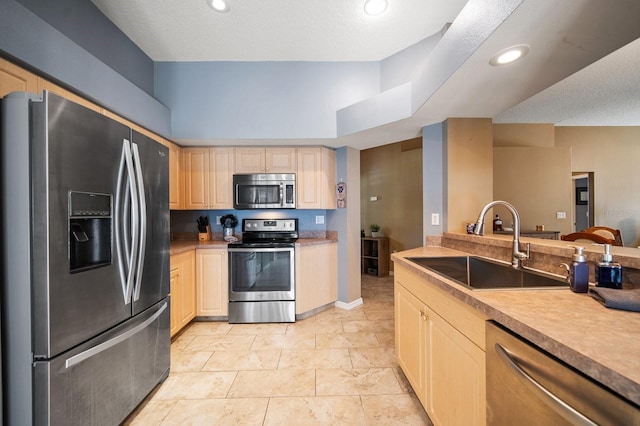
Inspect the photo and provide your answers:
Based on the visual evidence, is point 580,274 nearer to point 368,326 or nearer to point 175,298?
point 368,326

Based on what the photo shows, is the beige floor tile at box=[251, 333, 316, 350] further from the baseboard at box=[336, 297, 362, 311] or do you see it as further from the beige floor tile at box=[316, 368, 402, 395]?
the baseboard at box=[336, 297, 362, 311]

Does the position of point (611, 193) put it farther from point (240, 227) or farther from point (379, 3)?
point (240, 227)

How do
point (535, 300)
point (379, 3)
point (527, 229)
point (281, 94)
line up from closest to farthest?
point (535, 300)
point (379, 3)
point (281, 94)
point (527, 229)

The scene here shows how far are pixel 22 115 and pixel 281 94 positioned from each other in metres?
2.16

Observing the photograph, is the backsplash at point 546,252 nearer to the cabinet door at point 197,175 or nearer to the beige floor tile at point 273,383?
the beige floor tile at point 273,383

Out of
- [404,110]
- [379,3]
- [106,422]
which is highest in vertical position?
[379,3]

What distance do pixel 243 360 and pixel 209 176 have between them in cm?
213

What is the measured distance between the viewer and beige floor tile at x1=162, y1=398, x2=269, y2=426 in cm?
150

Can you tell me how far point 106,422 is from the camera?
4.32ft

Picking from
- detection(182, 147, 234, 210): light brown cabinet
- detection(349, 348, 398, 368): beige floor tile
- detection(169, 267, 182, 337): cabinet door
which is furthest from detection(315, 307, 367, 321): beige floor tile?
detection(182, 147, 234, 210): light brown cabinet

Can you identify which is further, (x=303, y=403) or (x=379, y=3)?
(x=379, y=3)

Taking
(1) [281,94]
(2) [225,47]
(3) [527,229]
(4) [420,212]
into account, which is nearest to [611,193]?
Result: (3) [527,229]

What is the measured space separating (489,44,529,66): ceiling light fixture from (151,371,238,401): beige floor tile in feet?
8.94

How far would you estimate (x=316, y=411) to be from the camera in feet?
5.14
